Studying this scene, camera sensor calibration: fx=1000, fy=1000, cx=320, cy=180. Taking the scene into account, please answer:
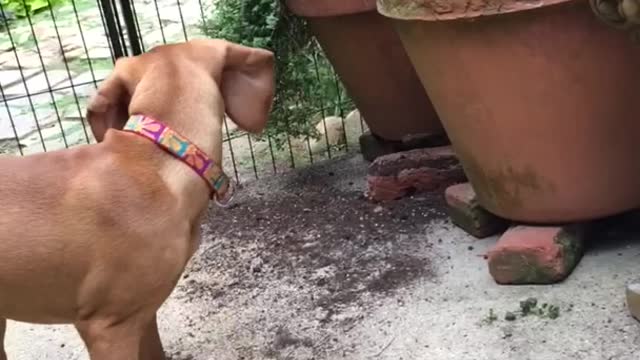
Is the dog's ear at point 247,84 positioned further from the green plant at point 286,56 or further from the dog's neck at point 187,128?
the green plant at point 286,56

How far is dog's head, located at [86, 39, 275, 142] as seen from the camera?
6.79ft

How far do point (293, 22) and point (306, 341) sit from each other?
1.17m

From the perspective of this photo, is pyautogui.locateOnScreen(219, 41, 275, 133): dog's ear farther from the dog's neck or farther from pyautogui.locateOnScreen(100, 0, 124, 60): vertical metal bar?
pyautogui.locateOnScreen(100, 0, 124, 60): vertical metal bar

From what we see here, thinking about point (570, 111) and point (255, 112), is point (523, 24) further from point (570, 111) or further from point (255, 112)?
point (255, 112)

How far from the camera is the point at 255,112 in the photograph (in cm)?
214

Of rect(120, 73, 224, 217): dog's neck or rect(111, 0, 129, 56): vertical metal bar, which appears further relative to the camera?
rect(111, 0, 129, 56): vertical metal bar

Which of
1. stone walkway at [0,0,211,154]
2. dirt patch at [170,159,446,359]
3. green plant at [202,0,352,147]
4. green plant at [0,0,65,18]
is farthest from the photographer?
green plant at [0,0,65,18]

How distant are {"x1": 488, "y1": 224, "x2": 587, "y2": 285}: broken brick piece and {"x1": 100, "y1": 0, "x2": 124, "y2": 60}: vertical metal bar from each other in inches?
61.3

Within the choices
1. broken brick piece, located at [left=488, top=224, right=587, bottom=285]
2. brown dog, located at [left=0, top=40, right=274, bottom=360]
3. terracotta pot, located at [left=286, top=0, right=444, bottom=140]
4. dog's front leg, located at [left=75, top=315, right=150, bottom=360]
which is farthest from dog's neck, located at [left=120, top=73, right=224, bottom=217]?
terracotta pot, located at [left=286, top=0, right=444, bottom=140]

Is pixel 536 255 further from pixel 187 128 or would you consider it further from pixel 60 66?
pixel 60 66

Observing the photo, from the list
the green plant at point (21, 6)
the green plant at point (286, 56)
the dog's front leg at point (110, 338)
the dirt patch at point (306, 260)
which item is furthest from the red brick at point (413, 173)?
the green plant at point (21, 6)

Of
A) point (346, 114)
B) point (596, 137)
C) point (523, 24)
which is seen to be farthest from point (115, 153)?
point (346, 114)

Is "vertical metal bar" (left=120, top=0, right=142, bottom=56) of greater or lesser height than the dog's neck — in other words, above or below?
below

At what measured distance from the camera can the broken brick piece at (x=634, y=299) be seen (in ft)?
7.27
